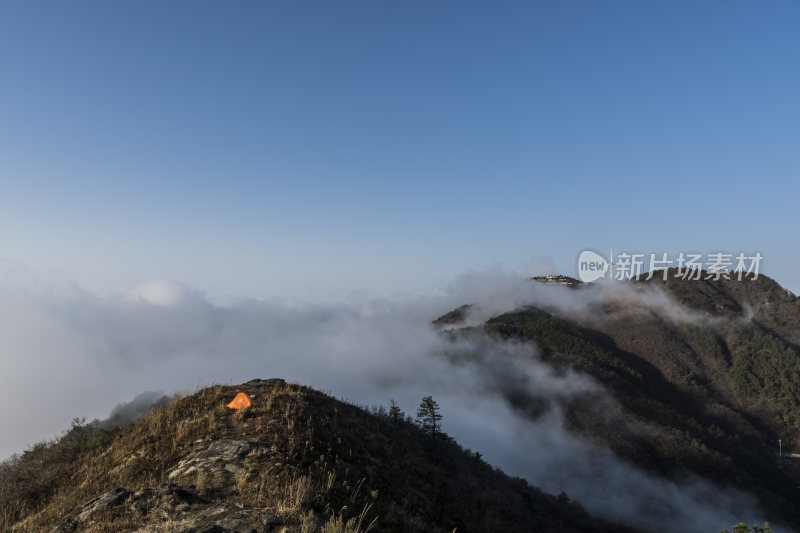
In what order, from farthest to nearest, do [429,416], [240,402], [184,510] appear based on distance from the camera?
[429,416], [240,402], [184,510]

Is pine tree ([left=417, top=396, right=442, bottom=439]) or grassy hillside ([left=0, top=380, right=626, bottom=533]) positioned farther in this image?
pine tree ([left=417, top=396, right=442, bottom=439])

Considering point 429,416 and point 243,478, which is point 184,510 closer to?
point 243,478

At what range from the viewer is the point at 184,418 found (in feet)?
51.2

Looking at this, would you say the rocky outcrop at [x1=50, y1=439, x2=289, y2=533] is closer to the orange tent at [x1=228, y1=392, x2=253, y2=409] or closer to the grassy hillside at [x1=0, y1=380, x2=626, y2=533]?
the grassy hillside at [x1=0, y1=380, x2=626, y2=533]

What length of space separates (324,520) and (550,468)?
20616cm

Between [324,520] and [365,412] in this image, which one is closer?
[324,520]

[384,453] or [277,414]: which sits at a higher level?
[277,414]

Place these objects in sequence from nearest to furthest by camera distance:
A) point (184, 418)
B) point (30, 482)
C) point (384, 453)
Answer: point (30, 482), point (184, 418), point (384, 453)

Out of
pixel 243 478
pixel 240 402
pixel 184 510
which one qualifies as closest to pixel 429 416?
pixel 240 402

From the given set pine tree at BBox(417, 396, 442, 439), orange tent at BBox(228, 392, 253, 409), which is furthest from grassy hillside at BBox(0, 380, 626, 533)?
pine tree at BBox(417, 396, 442, 439)

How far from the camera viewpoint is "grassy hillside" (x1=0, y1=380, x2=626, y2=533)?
27.1ft

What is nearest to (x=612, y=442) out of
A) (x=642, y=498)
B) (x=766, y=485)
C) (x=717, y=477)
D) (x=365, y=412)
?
(x=642, y=498)

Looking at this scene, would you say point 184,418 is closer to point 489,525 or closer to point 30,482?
point 30,482

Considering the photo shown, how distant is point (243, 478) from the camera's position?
9703 millimetres
